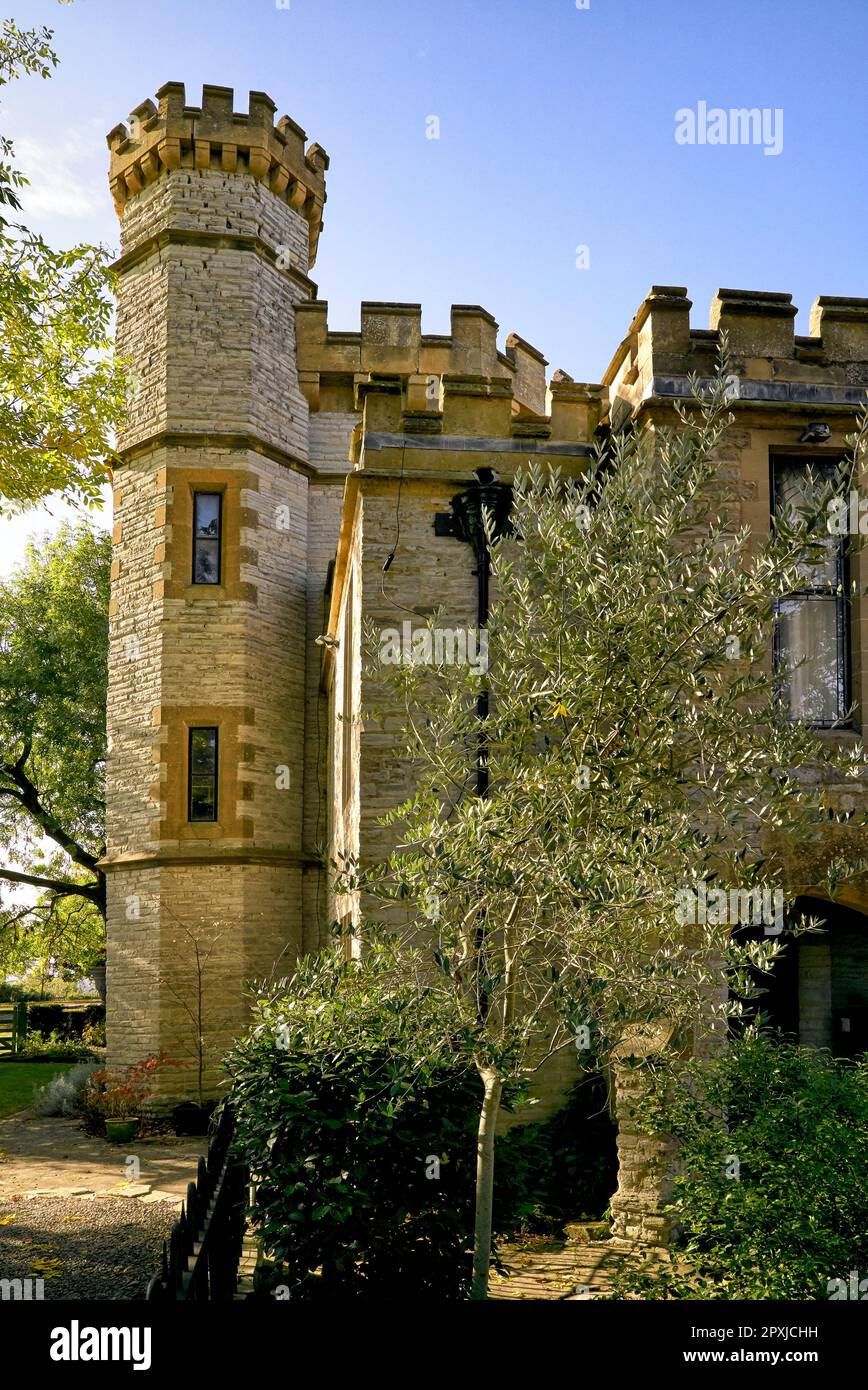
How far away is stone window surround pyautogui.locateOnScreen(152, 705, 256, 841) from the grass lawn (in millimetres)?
5226

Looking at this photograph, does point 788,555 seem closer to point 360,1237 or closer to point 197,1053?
point 360,1237

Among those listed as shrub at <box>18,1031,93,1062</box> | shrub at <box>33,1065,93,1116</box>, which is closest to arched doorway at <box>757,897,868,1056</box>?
shrub at <box>33,1065,93,1116</box>

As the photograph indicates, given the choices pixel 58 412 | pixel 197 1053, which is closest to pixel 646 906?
pixel 58 412

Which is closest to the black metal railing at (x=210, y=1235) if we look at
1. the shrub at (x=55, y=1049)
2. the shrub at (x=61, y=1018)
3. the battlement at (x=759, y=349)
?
the battlement at (x=759, y=349)

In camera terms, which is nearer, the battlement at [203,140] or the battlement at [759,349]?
the battlement at [759,349]

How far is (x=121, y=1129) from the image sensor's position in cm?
1316

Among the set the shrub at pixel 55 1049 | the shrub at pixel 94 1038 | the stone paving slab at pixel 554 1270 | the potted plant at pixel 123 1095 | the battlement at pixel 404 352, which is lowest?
the shrub at pixel 55 1049

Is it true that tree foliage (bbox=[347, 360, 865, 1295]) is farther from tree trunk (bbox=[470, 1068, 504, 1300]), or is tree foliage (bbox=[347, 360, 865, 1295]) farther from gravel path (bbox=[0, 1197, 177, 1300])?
gravel path (bbox=[0, 1197, 177, 1300])

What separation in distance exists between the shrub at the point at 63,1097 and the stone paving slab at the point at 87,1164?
2.12 feet

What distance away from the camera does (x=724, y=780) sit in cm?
537

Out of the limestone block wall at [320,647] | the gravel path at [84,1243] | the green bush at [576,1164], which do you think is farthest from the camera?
the limestone block wall at [320,647]

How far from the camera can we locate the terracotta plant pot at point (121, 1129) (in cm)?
1316

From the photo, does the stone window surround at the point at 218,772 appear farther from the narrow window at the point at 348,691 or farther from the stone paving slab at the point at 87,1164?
the stone paving slab at the point at 87,1164
